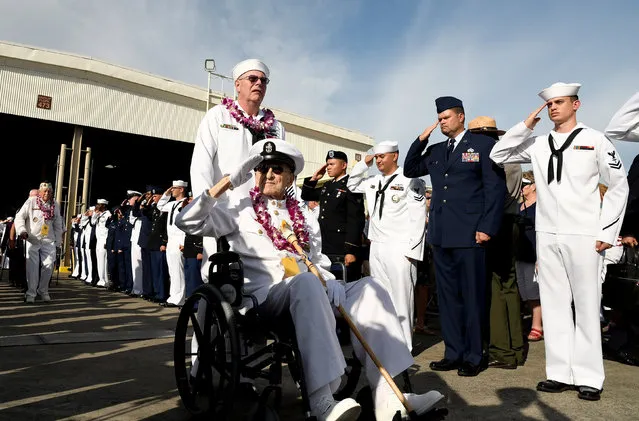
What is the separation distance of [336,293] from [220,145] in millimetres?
1372

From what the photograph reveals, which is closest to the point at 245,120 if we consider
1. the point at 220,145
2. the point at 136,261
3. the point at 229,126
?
the point at 229,126

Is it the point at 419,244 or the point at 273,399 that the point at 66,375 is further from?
the point at 419,244

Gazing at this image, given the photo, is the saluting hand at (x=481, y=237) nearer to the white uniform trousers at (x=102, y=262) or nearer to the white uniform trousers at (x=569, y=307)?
the white uniform trousers at (x=569, y=307)

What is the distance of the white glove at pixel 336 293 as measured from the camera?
2811mm

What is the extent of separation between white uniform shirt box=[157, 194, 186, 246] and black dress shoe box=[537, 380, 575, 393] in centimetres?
617

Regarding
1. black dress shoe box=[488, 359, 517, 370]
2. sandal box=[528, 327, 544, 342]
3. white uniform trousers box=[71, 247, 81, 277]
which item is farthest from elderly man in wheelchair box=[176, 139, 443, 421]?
white uniform trousers box=[71, 247, 81, 277]

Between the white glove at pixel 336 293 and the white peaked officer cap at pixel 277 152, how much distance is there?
0.76 m

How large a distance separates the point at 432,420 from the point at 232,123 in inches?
87.3

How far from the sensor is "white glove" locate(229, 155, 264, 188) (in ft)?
9.60

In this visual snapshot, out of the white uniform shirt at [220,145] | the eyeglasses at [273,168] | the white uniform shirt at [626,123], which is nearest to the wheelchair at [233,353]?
the eyeglasses at [273,168]

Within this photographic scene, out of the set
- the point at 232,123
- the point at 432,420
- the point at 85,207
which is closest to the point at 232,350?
the point at 432,420

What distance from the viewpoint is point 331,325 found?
8.44 feet

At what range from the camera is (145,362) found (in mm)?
4355

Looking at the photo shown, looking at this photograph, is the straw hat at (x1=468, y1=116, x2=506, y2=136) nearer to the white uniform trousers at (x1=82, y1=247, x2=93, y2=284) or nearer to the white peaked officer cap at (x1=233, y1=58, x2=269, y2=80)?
the white peaked officer cap at (x1=233, y1=58, x2=269, y2=80)
